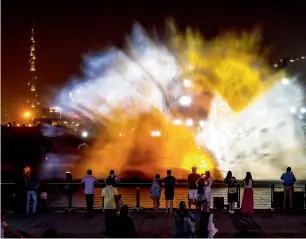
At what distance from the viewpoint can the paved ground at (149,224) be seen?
1562 centimetres

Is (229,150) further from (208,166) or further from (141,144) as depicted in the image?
(208,166)

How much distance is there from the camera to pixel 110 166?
53.8 m

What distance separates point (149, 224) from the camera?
1698 centimetres

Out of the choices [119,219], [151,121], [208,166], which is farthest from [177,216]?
[151,121]

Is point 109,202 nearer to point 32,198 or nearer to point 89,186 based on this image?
point 89,186

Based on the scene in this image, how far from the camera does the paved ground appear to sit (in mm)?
15625

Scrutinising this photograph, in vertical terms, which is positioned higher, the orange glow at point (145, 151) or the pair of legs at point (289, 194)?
the orange glow at point (145, 151)

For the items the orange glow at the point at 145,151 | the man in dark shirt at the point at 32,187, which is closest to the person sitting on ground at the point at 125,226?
the man in dark shirt at the point at 32,187

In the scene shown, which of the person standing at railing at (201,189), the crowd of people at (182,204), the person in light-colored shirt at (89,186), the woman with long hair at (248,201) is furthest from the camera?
the person in light-colored shirt at (89,186)

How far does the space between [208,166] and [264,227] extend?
33263 mm

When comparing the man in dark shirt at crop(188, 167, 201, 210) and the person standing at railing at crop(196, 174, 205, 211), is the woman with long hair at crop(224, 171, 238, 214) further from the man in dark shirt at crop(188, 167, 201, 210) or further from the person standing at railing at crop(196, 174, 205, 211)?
the person standing at railing at crop(196, 174, 205, 211)

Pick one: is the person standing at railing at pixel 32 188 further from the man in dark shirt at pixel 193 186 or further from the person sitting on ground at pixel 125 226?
the person sitting on ground at pixel 125 226

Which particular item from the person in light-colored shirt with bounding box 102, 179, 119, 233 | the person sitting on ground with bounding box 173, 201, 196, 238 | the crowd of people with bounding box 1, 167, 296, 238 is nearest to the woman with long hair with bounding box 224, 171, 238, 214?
the crowd of people with bounding box 1, 167, 296, 238

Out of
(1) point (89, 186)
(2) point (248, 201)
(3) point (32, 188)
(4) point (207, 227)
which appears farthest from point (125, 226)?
(3) point (32, 188)
